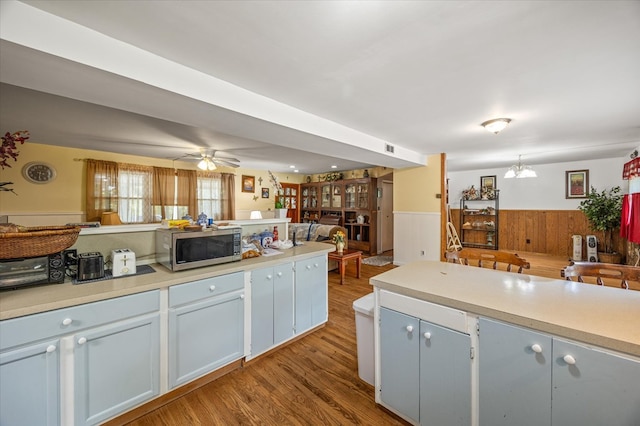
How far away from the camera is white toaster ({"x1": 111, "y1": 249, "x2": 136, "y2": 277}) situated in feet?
5.45

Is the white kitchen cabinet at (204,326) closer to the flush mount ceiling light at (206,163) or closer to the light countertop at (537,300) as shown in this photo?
the light countertop at (537,300)

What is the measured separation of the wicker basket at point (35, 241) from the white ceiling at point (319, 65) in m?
0.92

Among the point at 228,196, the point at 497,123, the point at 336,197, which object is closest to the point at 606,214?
the point at 497,123

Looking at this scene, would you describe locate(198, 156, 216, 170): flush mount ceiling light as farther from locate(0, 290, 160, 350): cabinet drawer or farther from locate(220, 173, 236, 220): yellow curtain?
locate(0, 290, 160, 350): cabinet drawer

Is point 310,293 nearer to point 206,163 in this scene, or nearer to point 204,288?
point 204,288

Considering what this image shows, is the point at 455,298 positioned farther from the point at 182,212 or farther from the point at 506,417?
the point at 182,212

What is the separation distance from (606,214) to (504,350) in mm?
6003

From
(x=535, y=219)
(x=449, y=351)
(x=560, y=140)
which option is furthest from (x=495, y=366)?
(x=535, y=219)

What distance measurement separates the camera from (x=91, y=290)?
1.41 metres

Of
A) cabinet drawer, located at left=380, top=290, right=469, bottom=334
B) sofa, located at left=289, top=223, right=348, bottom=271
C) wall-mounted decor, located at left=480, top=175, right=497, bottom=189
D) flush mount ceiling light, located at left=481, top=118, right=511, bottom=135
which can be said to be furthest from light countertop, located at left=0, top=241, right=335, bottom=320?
wall-mounted decor, located at left=480, top=175, right=497, bottom=189

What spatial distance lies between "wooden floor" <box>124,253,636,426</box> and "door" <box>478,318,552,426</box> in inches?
25.3

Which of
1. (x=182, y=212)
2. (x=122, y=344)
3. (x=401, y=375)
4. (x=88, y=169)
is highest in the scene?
(x=88, y=169)

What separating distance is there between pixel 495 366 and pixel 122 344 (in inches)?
78.7

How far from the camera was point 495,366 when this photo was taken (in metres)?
1.13
